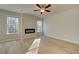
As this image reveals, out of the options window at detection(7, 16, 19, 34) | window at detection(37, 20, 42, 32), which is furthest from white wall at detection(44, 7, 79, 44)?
window at detection(7, 16, 19, 34)

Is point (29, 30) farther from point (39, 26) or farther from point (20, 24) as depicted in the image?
point (39, 26)

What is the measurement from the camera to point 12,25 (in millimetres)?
7578

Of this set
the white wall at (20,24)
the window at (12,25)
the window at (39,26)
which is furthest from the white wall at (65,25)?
the window at (12,25)

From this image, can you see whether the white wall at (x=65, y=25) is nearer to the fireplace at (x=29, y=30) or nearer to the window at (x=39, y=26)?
the window at (x=39, y=26)

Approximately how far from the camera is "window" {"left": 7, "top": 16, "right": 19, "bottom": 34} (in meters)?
7.09

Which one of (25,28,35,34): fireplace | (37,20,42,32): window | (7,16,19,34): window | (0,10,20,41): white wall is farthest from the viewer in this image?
(37,20,42,32): window

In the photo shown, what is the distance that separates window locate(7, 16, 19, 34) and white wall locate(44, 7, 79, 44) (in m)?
3.34

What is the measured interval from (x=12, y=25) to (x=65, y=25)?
13.8 ft

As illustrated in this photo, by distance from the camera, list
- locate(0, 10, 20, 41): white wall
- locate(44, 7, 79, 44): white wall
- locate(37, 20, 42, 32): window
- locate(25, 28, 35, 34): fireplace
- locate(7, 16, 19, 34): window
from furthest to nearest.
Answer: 1. locate(37, 20, 42, 32): window
2. locate(25, 28, 35, 34): fireplace
3. locate(7, 16, 19, 34): window
4. locate(0, 10, 20, 41): white wall
5. locate(44, 7, 79, 44): white wall

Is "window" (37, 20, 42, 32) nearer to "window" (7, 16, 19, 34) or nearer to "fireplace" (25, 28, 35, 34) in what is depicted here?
"fireplace" (25, 28, 35, 34)

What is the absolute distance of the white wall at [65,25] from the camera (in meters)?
5.60

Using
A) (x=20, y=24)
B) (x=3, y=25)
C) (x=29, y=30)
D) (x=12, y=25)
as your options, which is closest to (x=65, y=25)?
(x=29, y=30)
